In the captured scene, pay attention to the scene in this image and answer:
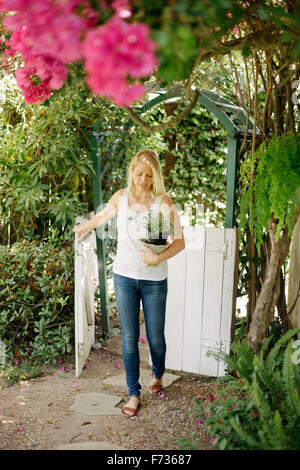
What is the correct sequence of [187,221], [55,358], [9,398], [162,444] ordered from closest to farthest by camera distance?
[162,444] < [9,398] < [55,358] < [187,221]

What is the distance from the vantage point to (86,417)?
316 centimetres

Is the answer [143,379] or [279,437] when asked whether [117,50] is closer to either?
[279,437]

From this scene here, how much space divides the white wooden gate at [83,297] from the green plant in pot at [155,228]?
27.0 inches

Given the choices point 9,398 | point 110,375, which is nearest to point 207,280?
point 110,375

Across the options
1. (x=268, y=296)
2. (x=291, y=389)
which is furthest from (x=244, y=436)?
(x=268, y=296)

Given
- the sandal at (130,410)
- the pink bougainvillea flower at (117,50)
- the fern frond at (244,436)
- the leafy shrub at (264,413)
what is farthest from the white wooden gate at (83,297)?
the pink bougainvillea flower at (117,50)

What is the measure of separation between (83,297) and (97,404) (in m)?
0.85

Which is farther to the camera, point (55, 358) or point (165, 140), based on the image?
point (165, 140)

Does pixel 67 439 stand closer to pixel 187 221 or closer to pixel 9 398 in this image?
pixel 9 398

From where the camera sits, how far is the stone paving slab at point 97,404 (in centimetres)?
323

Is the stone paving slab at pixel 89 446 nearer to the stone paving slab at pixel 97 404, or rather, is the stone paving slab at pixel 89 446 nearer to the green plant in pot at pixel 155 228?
the stone paving slab at pixel 97 404

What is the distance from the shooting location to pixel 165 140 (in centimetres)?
662
